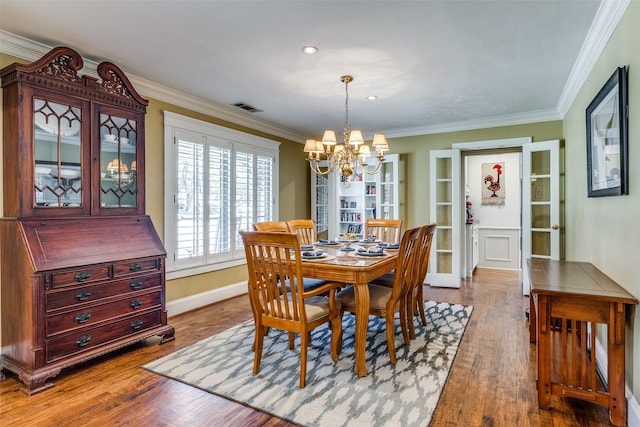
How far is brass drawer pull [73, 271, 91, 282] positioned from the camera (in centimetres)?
252

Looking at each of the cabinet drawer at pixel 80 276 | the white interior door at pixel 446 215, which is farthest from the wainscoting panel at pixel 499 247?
the cabinet drawer at pixel 80 276

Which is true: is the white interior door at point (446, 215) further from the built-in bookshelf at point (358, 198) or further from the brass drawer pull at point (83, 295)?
the brass drawer pull at point (83, 295)

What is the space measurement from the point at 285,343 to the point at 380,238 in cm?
184

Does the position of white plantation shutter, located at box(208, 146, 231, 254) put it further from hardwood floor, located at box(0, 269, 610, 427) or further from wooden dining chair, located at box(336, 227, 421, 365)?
wooden dining chair, located at box(336, 227, 421, 365)

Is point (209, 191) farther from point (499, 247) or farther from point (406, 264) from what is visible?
point (499, 247)

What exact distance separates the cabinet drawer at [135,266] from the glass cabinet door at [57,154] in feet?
1.88

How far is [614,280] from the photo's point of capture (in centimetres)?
225

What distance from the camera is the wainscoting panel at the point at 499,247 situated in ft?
22.1

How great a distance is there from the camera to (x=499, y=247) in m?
6.91

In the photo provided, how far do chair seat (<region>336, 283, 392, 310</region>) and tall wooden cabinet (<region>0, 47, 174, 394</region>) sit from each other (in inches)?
64.2

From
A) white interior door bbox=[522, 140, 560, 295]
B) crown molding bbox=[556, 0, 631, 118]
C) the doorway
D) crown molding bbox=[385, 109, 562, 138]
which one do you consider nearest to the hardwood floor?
the doorway

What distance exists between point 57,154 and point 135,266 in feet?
3.37

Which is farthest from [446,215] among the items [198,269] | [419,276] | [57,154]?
[57,154]

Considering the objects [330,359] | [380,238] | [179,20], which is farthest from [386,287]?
[179,20]
